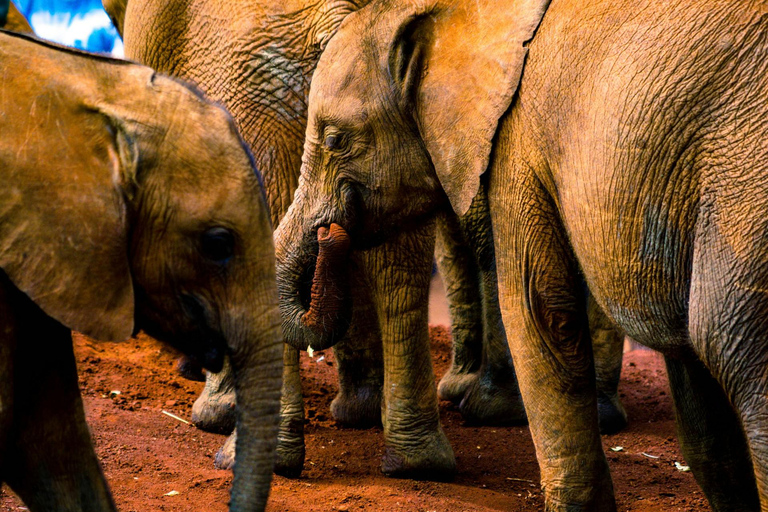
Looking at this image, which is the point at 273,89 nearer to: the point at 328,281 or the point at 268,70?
the point at 268,70

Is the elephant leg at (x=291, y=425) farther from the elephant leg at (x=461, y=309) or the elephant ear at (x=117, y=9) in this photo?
the elephant ear at (x=117, y=9)

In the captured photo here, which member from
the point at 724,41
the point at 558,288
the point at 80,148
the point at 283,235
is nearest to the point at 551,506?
the point at 558,288

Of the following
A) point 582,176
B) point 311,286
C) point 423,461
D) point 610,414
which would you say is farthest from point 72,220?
point 610,414

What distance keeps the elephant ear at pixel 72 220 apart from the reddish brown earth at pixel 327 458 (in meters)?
1.02

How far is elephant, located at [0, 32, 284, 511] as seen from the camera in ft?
8.21

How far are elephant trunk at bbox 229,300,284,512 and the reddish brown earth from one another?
3.07 ft

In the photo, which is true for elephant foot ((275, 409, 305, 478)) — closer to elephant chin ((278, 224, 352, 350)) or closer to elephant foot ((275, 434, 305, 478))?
elephant foot ((275, 434, 305, 478))

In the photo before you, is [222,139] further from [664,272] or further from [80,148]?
[664,272]

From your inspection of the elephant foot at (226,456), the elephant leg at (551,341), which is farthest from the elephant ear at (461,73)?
the elephant foot at (226,456)

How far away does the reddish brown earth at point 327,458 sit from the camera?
14.5 feet

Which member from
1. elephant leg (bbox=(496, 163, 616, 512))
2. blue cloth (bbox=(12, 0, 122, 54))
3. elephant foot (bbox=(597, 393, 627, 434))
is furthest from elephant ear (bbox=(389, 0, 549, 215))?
blue cloth (bbox=(12, 0, 122, 54))

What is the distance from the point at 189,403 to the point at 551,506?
8.86 feet

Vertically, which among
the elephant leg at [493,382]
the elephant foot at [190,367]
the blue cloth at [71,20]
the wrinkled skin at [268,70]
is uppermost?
the blue cloth at [71,20]

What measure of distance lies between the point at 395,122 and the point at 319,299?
763 mm
